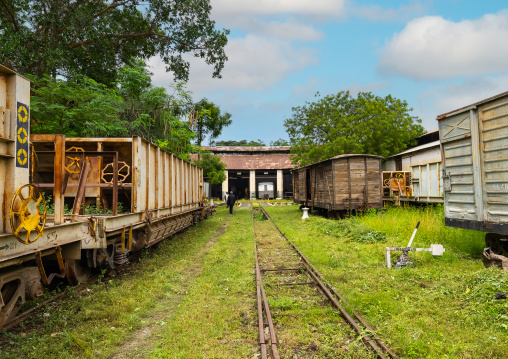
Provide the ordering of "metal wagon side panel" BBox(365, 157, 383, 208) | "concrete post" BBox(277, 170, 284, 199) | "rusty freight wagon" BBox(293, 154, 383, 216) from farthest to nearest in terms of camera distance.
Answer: "concrete post" BBox(277, 170, 284, 199)
"metal wagon side panel" BBox(365, 157, 383, 208)
"rusty freight wagon" BBox(293, 154, 383, 216)

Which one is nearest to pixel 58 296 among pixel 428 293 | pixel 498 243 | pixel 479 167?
pixel 428 293

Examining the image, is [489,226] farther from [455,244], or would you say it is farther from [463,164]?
[455,244]

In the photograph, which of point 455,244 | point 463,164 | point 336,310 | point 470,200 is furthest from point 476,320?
point 455,244

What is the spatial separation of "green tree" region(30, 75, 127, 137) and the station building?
33.0 m

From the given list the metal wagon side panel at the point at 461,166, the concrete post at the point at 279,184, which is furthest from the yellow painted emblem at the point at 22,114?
the concrete post at the point at 279,184

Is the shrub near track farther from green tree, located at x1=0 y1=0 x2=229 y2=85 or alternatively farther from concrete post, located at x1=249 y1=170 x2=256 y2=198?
concrete post, located at x1=249 y1=170 x2=256 y2=198

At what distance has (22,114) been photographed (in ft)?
11.9

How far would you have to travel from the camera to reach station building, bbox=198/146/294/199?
46125 millimetres

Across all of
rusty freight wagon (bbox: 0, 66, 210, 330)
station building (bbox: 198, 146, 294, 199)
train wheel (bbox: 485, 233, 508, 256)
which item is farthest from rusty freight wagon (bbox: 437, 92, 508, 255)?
station building (bbox: 198, 146, 294, 199)

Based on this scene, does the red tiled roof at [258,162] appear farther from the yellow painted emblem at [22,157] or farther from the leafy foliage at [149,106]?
the yellow painted emblem at [22,157]

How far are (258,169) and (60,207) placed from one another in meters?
41.3

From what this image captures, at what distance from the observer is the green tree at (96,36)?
41.8 feet

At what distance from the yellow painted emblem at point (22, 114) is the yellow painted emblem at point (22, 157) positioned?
1.12 feet

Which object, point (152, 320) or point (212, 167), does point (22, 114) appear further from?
point (212, 167)
